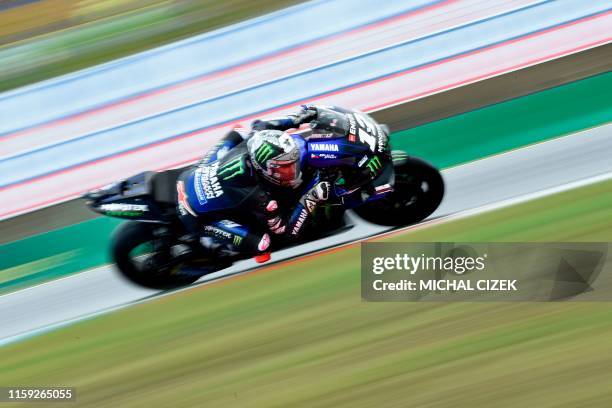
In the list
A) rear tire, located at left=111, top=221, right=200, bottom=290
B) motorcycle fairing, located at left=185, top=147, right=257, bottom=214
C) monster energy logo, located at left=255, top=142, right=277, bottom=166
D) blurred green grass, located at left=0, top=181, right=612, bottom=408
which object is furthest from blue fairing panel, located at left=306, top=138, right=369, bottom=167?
rear tire, located at left=111, top=221, right=200, bottom=290

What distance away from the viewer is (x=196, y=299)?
872 centimetres

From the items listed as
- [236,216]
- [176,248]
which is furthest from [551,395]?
[176,248]

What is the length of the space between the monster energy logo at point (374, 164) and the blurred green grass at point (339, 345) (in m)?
1.10

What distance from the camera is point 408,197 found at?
876 centimetres

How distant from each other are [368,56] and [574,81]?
3027mm

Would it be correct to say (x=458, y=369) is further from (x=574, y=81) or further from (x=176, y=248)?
(x=574, y=81)

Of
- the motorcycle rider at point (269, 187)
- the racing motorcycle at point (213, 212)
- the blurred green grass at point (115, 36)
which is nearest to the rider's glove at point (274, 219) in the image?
the motorcycle rider at point (269, 187)

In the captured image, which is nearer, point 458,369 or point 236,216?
point 458,369

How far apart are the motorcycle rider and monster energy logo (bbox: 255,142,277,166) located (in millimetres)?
126

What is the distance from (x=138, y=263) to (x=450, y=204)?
381cm

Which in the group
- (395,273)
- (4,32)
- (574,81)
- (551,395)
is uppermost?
(4,32)

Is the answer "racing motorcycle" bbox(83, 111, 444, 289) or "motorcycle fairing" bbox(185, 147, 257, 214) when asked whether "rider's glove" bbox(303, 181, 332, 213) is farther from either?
"motorcycle fairing" bbox(185, 147, 257, 214)

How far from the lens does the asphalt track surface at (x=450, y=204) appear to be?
9.15 metres

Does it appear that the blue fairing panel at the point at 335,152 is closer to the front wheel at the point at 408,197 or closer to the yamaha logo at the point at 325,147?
the yamaha logo at the point at 325,147
